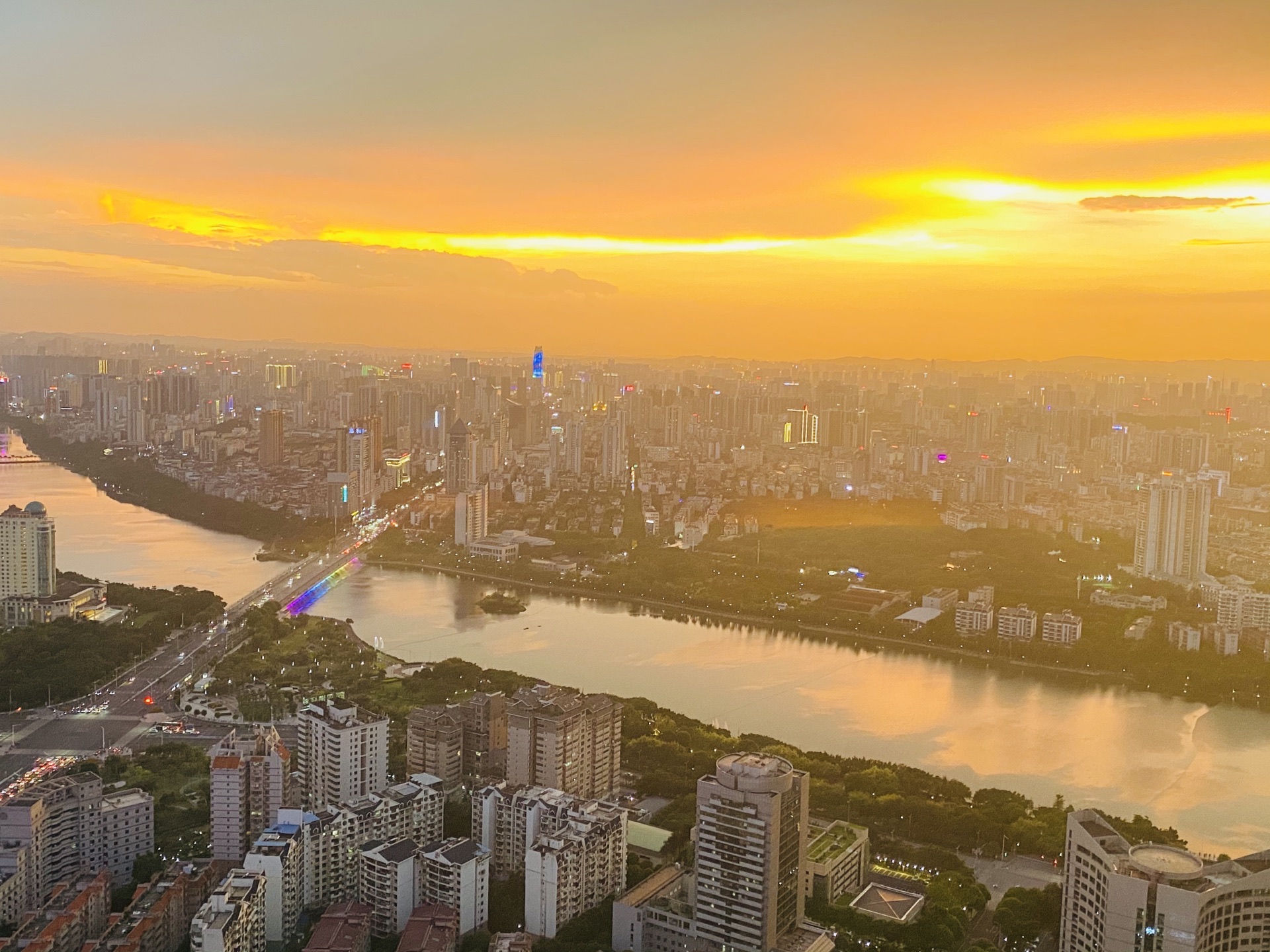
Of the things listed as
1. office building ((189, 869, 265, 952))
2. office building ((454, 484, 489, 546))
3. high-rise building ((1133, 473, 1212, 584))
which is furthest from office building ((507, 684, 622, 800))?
office building ((454, 484, 489, 546))

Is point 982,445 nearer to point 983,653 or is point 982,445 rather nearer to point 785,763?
point 983,653

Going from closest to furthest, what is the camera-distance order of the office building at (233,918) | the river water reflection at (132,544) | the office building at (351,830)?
1. the office building at (233,918)
2. the office building at (351,830)
3. the river water reflection at (132,544)

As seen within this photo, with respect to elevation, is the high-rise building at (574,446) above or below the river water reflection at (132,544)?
above

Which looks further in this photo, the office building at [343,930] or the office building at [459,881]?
the office building at [459,881]

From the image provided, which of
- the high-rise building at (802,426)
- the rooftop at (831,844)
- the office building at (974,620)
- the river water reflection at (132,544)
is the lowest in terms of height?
the river water reflection at (132,544)

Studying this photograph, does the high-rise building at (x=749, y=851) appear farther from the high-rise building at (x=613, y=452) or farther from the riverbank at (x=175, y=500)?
the high-rise building at (x=613, y=452)

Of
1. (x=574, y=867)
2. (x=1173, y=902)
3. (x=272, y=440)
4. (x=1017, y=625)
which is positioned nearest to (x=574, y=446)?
(x=272, y=440)

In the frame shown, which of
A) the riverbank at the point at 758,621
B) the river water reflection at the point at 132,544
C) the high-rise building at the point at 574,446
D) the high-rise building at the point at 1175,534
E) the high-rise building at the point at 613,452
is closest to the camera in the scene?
the riverbank at the point at 758,621

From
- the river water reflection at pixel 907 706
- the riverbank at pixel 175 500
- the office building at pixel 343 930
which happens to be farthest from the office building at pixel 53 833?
the riverbank at pixel 175 500
